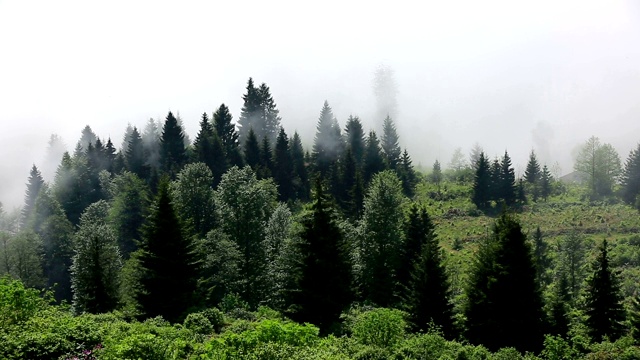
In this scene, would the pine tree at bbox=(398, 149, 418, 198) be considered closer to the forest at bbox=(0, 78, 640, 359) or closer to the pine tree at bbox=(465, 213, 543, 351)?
the forest at bbox=(0, 78, 640, 359)

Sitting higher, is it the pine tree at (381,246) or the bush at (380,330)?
the pine tree at (381,246)

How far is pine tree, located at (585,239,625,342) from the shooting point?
3675 centimetres

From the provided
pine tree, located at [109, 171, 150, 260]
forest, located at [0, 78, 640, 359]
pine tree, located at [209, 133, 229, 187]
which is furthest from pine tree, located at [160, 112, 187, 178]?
pine tree, located at [109, 171, 150, 260]

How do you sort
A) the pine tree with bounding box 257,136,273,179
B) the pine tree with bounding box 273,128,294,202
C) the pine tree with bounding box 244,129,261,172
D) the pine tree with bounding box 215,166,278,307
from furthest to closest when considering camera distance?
the pine tree with bounding box 244,129,261,172 < the pine tree with bounding box 273,128,294,202 < the pine tree with bounding box 257,136,273,179 < the pine tree with bounding box 215,166,278,307

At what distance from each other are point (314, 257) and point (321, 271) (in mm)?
1135

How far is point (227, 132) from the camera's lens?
320ft

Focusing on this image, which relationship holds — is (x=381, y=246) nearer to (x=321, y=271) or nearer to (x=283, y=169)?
(x=321, y=271)

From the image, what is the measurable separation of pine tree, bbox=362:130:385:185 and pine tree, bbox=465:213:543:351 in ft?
184

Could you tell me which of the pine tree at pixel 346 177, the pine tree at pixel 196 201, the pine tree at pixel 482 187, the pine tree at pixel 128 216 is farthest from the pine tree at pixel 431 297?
the pine tree at pixel 482 187

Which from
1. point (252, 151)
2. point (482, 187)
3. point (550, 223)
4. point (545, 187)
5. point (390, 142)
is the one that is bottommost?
point (550, 223)

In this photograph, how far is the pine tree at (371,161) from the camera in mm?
93625

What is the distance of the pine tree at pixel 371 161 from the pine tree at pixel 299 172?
10.7 metres

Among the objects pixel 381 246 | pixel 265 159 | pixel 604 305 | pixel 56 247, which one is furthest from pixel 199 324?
pixel 56 247

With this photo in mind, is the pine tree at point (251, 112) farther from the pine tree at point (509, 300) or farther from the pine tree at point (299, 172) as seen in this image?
the pine tree at point (509, 300)
